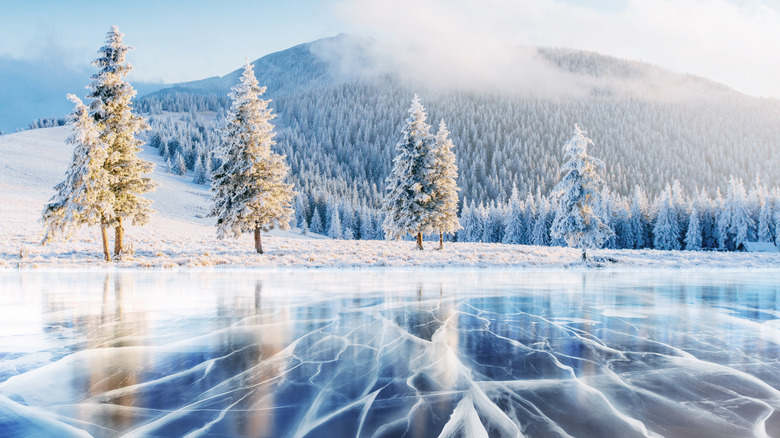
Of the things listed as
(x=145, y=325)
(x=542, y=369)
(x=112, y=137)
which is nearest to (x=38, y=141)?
(x=112, y=137)

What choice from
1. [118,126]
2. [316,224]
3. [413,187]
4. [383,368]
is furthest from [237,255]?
[316,224]

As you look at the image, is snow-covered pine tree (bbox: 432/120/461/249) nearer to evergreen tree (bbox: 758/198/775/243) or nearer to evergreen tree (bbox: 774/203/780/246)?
evergreen tree (bbox: 774/203/780/246)

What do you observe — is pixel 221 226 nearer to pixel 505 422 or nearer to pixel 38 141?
pixel 505 422

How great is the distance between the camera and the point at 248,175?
98.1ft

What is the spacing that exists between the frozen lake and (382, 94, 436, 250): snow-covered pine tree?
22.3 meters

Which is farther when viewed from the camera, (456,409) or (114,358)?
(114,358)

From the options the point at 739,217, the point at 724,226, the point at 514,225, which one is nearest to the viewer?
the point at 739,217

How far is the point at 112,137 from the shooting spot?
82.0ft

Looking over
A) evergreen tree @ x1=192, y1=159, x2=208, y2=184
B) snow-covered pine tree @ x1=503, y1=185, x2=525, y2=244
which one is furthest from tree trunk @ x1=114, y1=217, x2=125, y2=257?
evergreen tree @ x1=192, y1=159, x2=208, y2=184

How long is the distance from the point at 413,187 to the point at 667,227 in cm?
6807

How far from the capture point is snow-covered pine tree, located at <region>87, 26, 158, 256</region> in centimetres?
2495

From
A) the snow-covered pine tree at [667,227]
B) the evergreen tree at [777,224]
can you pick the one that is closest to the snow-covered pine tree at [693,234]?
the snow-covered pine tree at [667,227]

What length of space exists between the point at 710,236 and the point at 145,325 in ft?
339

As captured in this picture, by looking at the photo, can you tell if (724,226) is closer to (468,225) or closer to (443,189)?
(468,225)
